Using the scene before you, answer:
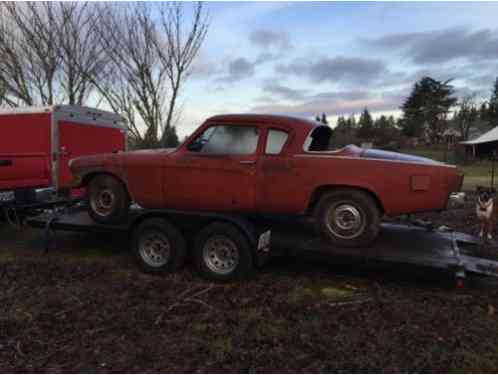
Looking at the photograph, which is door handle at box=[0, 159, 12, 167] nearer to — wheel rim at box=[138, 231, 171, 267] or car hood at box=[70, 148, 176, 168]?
car hood at box=[70, 148, 176, 168]

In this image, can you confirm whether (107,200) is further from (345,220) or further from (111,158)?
(345,220)

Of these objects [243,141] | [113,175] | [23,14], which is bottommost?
[113,175]

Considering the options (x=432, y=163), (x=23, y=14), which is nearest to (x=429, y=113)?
(x=23, y=14)

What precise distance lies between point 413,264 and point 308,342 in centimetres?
157

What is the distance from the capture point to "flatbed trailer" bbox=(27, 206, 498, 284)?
13.2 feet

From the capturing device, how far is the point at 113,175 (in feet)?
16.9

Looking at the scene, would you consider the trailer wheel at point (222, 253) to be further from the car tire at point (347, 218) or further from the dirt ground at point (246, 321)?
the car tire at point (347, 218)

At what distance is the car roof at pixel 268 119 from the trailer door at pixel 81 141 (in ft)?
11.0

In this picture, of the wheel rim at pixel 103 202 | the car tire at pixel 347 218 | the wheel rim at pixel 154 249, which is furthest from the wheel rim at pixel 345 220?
the wheel rim at pixel 103 202

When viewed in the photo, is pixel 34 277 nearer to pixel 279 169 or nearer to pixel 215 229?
pixel 215 229

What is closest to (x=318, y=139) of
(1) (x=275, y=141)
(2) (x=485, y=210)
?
(1) (x=275, y=141)

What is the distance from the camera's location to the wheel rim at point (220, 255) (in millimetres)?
4496

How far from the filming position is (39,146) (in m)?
6.92

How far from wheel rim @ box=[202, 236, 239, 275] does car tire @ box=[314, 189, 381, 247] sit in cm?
107
